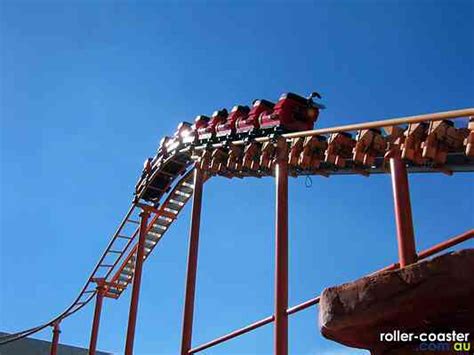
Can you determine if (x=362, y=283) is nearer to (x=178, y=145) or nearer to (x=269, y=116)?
(x=269, y=116)

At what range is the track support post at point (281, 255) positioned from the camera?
6.65 metres

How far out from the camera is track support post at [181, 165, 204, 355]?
331 inches

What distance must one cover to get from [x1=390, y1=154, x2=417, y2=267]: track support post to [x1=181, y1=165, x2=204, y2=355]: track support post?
4191 mm

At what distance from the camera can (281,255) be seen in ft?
23.5

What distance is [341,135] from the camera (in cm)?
765

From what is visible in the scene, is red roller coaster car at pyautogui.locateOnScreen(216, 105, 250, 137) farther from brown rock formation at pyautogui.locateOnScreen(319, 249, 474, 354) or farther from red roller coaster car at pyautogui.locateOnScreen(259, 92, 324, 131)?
brown rock formation at pyautogui.locateOnScreen(319, 249, 474, 354)

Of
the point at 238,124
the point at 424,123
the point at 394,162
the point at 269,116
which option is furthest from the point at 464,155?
the point at 238,124

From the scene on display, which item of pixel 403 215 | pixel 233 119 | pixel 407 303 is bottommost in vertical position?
pixel 407 303

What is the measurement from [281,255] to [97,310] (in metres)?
9.11

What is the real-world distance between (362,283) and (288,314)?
393 centimetres

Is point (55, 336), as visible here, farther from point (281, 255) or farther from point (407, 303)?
point (407, 303)

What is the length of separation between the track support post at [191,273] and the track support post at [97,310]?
21.1 feet

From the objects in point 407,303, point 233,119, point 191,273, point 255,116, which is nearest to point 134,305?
point 191,273

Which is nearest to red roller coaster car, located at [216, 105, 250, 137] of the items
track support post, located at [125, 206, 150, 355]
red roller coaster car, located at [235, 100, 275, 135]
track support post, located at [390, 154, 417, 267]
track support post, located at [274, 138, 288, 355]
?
red roller coaster car, located at [235, 100, 275, 135]
